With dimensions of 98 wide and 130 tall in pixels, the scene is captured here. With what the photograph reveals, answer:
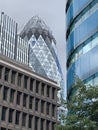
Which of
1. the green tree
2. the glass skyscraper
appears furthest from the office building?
the green tree

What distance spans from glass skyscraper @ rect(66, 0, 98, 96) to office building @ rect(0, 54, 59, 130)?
36.9 meters

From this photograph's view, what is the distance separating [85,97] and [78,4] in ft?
86.8

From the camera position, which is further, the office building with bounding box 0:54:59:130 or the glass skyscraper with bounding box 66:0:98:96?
the office building with bounding box 0:54:59:130

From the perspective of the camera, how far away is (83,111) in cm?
2475

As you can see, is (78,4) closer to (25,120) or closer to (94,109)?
(94,109)

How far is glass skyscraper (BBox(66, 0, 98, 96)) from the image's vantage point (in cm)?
4338

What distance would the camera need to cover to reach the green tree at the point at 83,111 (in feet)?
77.8

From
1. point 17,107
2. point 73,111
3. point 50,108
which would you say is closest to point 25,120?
point 17,107

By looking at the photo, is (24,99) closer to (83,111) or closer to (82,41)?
(82,41)

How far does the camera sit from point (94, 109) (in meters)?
24.0

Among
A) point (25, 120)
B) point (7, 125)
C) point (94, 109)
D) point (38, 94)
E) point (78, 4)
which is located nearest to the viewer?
point (94, 109)

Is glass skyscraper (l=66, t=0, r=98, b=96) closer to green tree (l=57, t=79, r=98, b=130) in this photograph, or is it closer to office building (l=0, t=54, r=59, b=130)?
green tree (l=57, t=79, r=98, b=130)

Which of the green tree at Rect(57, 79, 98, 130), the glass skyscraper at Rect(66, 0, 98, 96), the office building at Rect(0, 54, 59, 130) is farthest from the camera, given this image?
the office building at Rect(0, 54, 59, 130)

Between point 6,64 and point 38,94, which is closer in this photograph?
point 6,64
